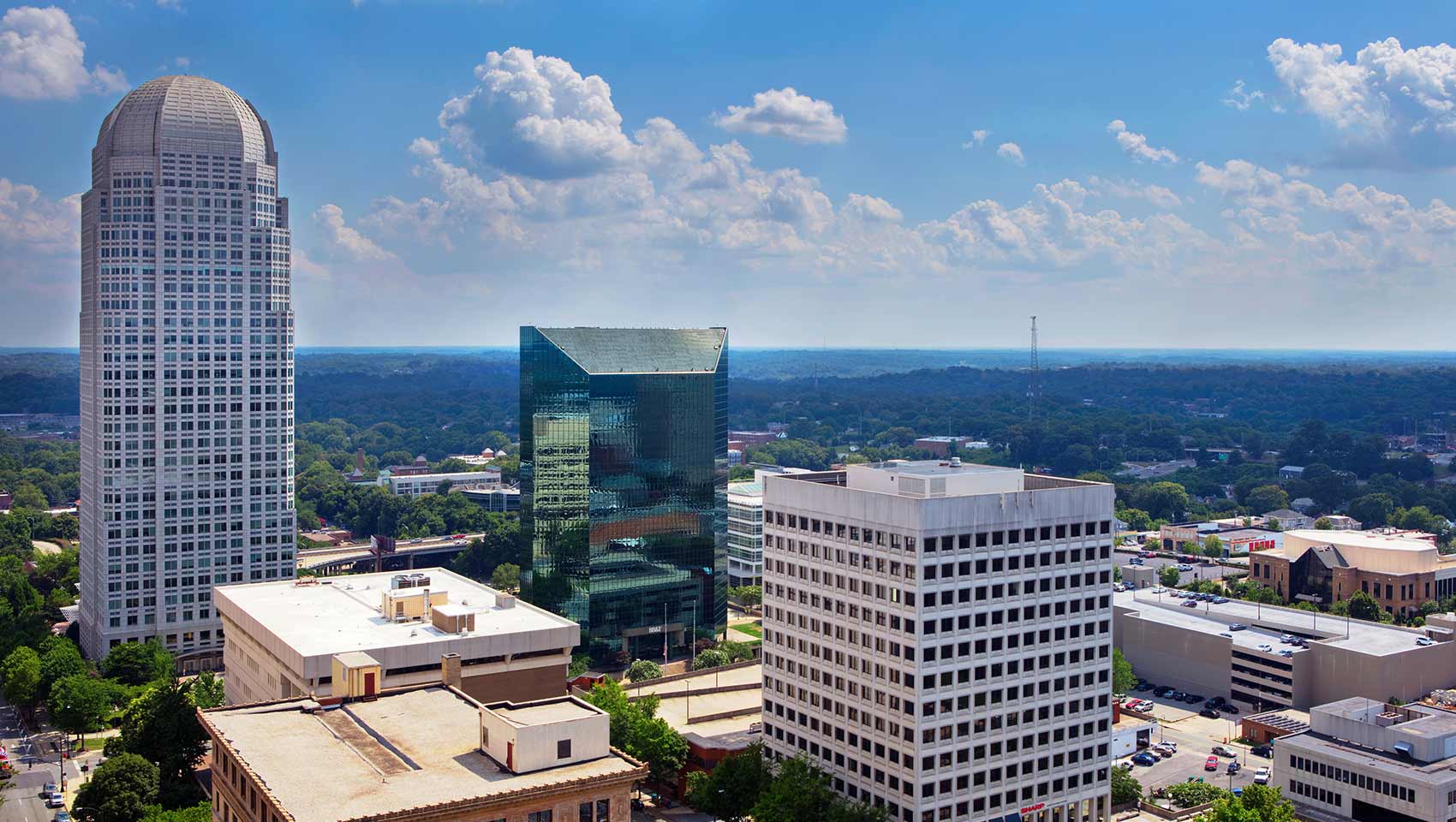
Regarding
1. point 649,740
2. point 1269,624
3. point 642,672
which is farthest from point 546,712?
point 1269,624

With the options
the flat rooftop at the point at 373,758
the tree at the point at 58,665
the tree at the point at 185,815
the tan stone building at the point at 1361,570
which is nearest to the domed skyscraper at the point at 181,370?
the tree at the point at 58,665

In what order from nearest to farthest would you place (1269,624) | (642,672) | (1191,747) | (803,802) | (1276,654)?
(803,802)
(1191,747)
(1276,654)
(642,672)
(1269,624)

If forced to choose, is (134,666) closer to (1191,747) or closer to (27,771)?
(27,771)

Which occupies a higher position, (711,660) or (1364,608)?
(1364,608)

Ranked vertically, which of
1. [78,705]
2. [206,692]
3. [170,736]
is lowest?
[78,705]

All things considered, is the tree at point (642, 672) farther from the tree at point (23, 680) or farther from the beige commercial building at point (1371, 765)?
the beige commercial building at point (1371, 765)

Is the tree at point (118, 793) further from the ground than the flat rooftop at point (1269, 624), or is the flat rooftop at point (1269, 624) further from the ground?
the flat rooftop at point (1269, 624)

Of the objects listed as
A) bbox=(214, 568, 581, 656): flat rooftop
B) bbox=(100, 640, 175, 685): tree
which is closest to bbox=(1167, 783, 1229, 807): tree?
bbox=(214, 568, 581, 656): flat rooftop
